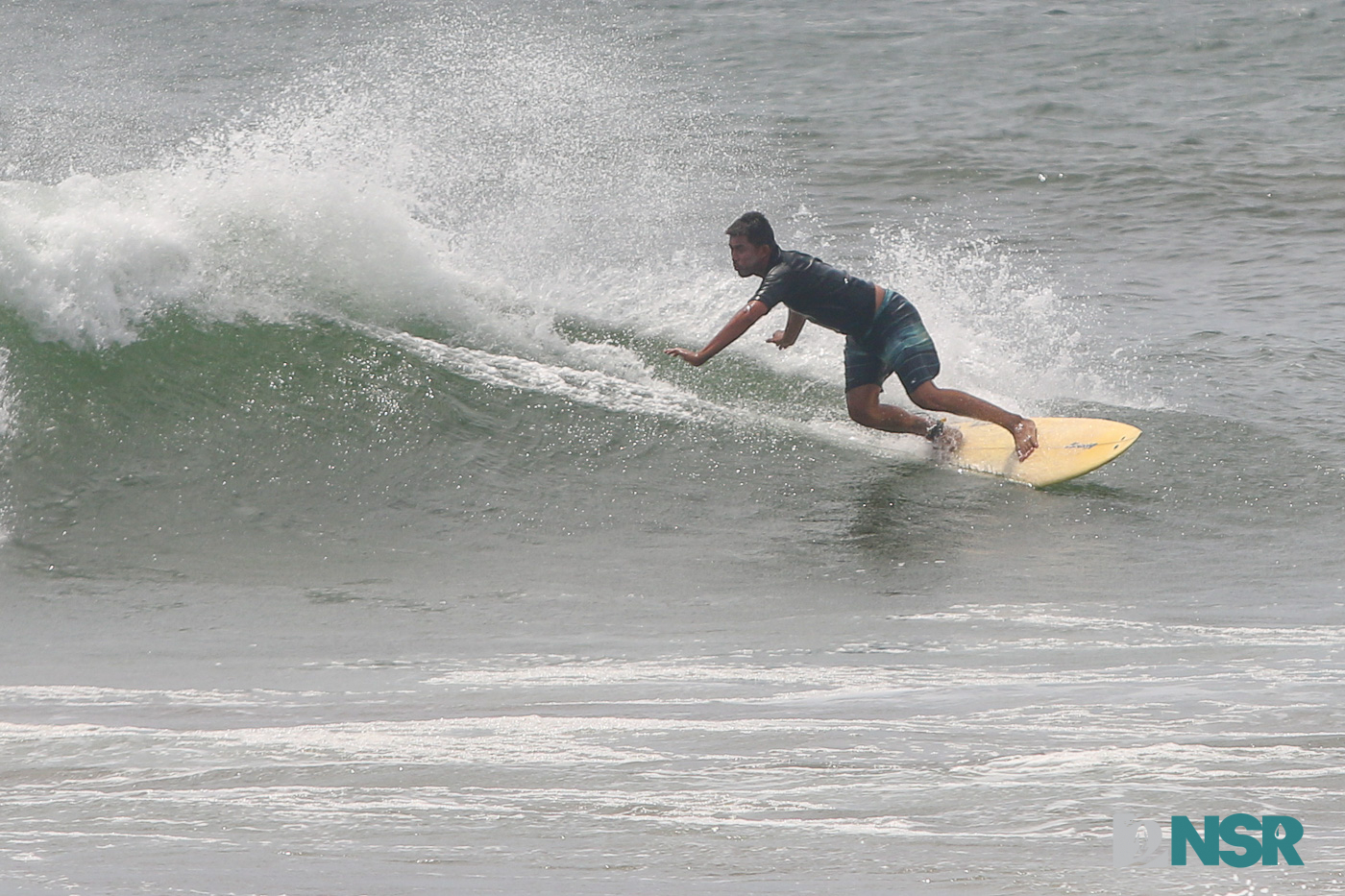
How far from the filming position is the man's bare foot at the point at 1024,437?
7301mm

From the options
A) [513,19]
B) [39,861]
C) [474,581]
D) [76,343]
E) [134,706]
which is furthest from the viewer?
[513,19]

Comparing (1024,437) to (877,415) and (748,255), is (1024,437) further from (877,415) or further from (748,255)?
(748,255)

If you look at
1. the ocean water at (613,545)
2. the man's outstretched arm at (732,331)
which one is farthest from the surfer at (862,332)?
the ocean water at (613,545)

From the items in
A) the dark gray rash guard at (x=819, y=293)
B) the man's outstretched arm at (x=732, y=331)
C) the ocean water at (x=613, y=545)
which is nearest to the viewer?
the ocean water at (x=613, y=545)

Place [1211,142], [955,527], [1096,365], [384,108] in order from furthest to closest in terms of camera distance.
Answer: [1211,142] → [384,108] → [1096,365] → [955,527]

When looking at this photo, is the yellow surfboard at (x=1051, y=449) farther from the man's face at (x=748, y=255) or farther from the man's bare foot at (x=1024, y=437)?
the man's face at (x=748, y=255)

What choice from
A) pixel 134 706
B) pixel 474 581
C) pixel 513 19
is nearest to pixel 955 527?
pixel 474 581

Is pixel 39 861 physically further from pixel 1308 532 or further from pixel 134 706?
pixel 1308 532

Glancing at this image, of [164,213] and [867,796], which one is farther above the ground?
[164,213]

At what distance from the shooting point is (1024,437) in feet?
24.0

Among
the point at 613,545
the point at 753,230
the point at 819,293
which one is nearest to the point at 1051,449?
the point at 819,293

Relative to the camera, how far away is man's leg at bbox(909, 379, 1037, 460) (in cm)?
732

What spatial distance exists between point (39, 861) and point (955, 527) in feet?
14.1

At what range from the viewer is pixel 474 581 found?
20.2ft
